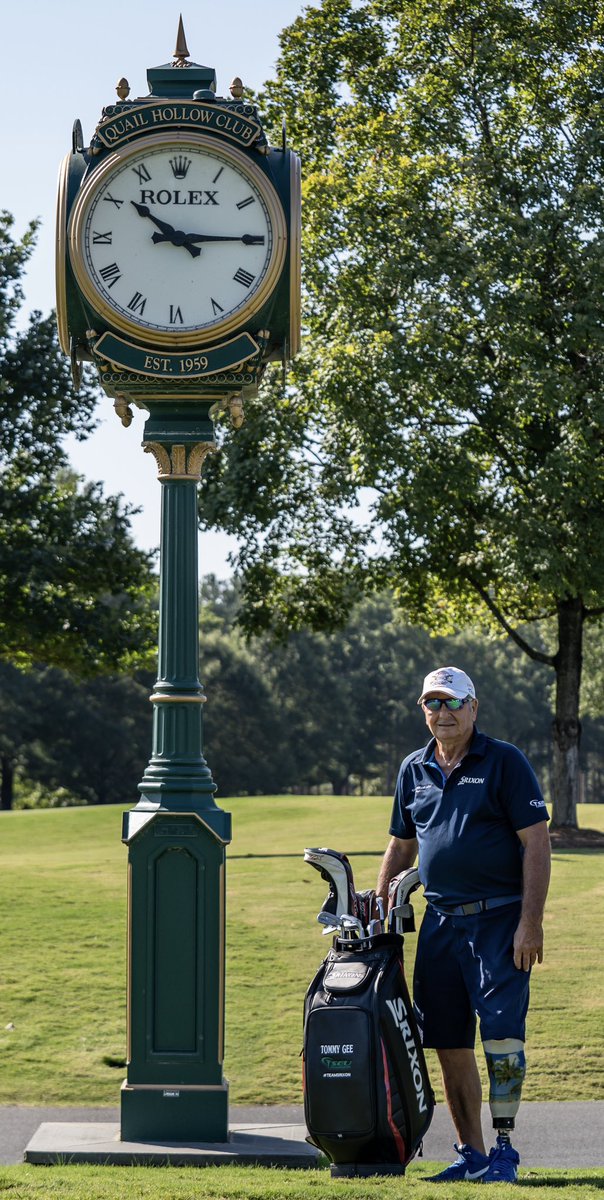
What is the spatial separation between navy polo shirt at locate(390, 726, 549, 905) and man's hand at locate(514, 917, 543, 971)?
164 mm

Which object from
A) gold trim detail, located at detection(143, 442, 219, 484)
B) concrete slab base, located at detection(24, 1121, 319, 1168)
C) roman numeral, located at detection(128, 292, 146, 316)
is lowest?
concrete slab base, located at detection(24, 1121, 319, 1168)

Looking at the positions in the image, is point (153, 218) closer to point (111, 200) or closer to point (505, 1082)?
point (111, 200)

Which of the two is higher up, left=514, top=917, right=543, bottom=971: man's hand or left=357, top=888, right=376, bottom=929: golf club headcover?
left=357, top=888, right=376, bottom=929: golf club headcover

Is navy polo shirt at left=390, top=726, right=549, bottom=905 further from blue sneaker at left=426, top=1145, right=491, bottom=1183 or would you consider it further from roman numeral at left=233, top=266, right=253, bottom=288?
roman numeral at left=233, top=266, right=253, bottom=288

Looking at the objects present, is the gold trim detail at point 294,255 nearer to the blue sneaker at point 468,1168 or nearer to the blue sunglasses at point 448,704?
the blue sunglasses at point 448,704

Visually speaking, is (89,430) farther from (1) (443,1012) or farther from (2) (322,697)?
(2) (322,697)

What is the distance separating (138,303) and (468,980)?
3.02 m

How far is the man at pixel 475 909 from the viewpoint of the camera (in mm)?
5000

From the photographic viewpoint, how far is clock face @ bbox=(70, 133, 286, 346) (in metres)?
6.07

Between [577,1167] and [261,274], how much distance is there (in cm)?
378

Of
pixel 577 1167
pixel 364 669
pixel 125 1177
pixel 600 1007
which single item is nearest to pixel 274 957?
pixel 600 1007

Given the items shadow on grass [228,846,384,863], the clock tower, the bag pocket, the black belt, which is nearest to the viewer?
the bag pocket

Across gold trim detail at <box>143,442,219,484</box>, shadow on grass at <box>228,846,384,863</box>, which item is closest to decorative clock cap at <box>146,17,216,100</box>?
gold trim detail at <box>143,442,219,484</box>

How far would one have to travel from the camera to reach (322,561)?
22625 millimetres
